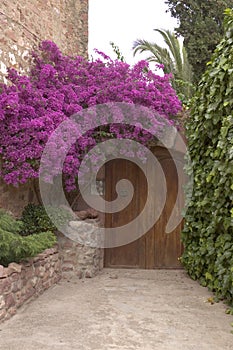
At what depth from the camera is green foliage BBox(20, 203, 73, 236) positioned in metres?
6.23

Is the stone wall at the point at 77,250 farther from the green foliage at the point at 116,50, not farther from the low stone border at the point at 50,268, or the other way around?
the green foliage at the point at 116,50

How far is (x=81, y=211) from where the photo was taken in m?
7.01

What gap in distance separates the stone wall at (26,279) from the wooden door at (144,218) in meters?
1.66

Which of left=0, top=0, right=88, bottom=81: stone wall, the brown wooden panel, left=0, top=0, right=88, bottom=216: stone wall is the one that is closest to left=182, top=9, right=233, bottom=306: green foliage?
the brown wooden panel

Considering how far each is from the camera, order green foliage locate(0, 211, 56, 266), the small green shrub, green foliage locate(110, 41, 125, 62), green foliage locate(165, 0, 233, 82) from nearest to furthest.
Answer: green foliage locate(0, 211, 56, 266) → the small green shrub → green foliage locate(110, 41, 125, 62) → green foliage locate(165, 0, 233, 82)

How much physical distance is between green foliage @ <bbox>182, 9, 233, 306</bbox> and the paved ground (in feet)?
1.30

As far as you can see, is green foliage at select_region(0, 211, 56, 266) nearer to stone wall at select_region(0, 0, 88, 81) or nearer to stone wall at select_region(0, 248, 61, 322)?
stone wall at select_region(0, 248, 61, 322)

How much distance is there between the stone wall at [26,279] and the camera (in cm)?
442

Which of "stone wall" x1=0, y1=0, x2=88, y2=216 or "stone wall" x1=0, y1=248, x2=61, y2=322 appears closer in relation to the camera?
Answer: "stone wall" x1=0, y1=248, x2=61, y2=322

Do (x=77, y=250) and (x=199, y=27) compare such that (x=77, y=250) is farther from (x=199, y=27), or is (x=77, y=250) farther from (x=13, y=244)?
(x=199, y=27)

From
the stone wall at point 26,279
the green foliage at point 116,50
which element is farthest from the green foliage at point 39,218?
the green foliage at point 116,50

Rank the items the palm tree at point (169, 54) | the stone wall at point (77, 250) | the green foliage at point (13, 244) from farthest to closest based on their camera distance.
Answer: the palm tree at point (169, 54), the stone wall at point (77, 250), the green foliage at point (13, 244)

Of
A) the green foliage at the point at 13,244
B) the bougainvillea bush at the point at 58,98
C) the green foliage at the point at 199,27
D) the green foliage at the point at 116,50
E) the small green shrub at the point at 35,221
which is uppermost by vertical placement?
the green foliage at the point at 199,27

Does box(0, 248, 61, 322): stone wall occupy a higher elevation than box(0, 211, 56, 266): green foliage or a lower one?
lower
